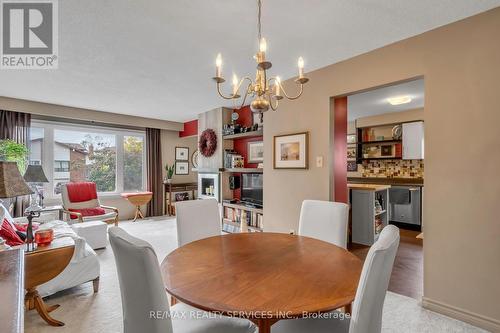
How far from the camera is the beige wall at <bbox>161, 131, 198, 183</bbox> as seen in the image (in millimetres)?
6527

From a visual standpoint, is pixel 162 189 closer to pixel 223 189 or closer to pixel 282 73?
pixel 223 189

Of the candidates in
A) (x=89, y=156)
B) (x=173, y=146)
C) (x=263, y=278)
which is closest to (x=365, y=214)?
(x=263, y=278)

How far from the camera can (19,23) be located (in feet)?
6.72

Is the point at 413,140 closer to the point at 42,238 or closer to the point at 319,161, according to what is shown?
the point at 319,161

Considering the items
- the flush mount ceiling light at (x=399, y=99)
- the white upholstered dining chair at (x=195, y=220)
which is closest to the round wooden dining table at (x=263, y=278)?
the white upholstered dining chair at (x=195, y=220)

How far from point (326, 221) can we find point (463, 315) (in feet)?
4.12

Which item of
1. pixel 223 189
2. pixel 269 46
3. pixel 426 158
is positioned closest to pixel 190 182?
pixel 223 189

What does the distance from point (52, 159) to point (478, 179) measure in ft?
20.9

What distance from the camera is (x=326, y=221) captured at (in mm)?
2090

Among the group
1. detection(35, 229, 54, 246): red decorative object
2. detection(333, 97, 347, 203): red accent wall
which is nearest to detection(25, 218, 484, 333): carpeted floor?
detection(35, 229, 54, 246): red decorative object

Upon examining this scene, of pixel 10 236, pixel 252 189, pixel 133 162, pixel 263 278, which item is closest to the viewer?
pixel 263 278

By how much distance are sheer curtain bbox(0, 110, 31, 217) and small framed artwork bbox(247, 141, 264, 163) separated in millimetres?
3960

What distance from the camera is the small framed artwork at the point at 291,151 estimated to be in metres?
3.12

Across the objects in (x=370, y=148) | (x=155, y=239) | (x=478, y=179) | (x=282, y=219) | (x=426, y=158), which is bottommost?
(x=155, y=239)
